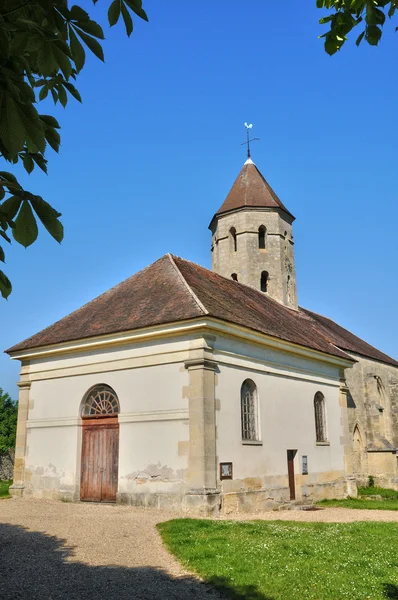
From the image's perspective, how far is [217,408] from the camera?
14.0m

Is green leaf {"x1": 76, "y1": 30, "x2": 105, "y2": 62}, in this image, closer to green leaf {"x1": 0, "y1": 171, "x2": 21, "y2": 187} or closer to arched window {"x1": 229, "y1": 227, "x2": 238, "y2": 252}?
green leaf {"x1": 0, "y1": 171, "x2": 21, "y2": 187}

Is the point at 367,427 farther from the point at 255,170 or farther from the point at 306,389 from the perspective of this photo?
the point at 255,170

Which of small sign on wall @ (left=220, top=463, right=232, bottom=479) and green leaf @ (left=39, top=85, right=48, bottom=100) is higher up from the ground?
green leaf @ (left=39, top=85, right=48, bottom=100)

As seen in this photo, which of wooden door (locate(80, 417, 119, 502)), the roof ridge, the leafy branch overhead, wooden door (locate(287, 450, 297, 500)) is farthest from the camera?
wooden door (locate(287, 450, 297, 500))

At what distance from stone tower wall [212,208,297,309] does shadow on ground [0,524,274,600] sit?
16971 mm

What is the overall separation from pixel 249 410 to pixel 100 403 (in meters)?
4.40

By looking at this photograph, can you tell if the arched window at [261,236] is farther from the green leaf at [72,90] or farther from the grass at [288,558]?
the green leaf at [72,90]

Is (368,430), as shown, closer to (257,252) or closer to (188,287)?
(257,252)

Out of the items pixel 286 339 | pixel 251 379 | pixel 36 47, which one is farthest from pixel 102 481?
pixel 36 47

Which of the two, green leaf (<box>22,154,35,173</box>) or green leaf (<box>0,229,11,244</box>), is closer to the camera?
green leaf (<box>22,154,35,173</box>)

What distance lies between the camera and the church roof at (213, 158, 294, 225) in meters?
24.5

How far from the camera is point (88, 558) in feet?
26.1

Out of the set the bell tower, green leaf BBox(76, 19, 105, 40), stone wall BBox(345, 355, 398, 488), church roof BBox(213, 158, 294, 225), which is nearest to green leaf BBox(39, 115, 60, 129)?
green leaf BBox(76, 19, 105, 40)

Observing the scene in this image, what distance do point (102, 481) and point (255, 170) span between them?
17634mm
